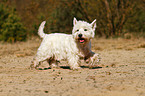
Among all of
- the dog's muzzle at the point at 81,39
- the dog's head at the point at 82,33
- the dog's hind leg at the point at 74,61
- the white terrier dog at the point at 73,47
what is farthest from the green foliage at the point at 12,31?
the dog's muzzle at the point at 81,39

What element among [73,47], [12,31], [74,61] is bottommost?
[74,61]

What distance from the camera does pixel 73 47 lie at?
712 cm

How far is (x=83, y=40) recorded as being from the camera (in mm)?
6715

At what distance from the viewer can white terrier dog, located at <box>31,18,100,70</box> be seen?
22.3 feet

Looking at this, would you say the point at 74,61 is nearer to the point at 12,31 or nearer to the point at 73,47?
the point at 73,47

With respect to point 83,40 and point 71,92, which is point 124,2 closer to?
point 83,40

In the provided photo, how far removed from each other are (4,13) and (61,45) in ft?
58.3

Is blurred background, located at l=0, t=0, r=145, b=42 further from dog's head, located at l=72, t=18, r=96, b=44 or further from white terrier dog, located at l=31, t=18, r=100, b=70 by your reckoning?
dog's head, located at l=72, t=18, r=96, b=44

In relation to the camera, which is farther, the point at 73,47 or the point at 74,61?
the point at 73,47

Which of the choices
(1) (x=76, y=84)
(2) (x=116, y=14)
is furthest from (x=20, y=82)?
(2) (x=116, y=14)

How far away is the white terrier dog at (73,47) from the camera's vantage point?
6.79m

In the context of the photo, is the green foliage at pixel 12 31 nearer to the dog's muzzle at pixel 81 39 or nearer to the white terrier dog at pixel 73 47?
the white terrier dog at pixel 73 47

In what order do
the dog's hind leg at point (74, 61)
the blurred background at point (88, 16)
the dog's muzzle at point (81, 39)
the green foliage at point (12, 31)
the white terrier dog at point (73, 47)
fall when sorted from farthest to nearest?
1. the green foliage at point (12, 31)
2. the blurred background at point (88, 16)
3. the dog's hind leg at point (74, 61)
4. the white terrier dog at point (73, 47)
5. the dog's muzzle at point (81, 39)

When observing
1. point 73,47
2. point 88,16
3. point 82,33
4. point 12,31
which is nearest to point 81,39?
point 82,33
